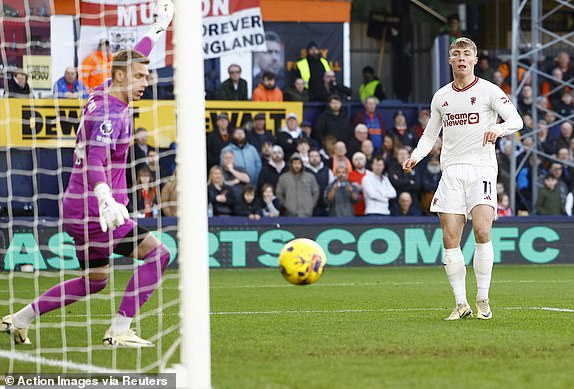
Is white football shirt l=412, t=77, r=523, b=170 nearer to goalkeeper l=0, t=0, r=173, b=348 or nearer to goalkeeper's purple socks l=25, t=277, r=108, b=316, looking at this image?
goalkeeper l=0, t=0, r=173, b=348

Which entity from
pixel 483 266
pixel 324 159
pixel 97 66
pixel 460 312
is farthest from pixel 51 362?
pixel 324 159

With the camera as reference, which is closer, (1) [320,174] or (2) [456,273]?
(2) [456,273]

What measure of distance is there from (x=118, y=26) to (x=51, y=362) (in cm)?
1300

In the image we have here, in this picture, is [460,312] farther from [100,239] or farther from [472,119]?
[100,239]

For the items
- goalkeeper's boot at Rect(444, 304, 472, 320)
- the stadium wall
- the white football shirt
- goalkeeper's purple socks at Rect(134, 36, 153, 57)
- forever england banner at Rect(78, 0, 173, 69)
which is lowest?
the stadium wall

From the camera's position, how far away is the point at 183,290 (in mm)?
5855

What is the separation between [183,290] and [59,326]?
3442 mm

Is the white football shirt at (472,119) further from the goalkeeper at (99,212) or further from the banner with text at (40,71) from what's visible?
the banner with text at (40,71)

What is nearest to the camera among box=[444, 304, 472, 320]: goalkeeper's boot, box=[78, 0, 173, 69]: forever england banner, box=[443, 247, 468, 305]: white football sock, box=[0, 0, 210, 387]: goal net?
box=[444, 304, 472, 320]: goalkeeper's boot

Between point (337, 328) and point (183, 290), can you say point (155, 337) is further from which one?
point (183, 290)

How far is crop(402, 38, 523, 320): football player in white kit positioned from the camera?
9.55 metres

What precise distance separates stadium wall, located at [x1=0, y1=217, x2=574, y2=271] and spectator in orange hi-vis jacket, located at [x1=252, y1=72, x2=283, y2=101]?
2872 mm

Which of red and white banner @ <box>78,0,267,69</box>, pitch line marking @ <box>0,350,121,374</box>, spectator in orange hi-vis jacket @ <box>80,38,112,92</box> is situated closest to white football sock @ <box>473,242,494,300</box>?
pitch line marking @ <box>0,350,121,374</box>

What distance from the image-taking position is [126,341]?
7.58m
